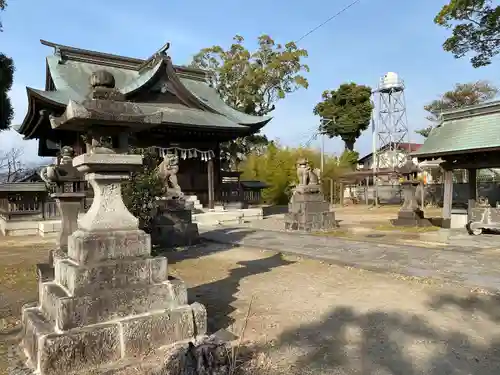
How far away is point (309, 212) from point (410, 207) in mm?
4259

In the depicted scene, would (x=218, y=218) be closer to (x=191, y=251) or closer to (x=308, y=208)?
(x=308, y=208)

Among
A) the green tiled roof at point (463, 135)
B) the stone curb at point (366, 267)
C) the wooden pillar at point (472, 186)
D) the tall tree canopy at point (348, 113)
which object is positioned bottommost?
the stone curb at point (366, 267)

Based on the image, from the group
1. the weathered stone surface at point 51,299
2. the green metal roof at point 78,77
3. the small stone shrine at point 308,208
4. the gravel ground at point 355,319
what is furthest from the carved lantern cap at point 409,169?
the weathered stone surface at point 51,299

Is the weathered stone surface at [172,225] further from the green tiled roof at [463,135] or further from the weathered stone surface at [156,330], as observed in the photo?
the green tiled roof at [463,135]

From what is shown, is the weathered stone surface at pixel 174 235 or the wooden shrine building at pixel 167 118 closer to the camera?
the weathered stone surface at pixel 174 235

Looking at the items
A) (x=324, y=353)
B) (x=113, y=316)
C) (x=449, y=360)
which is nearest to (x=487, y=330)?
(x=449, y=360)

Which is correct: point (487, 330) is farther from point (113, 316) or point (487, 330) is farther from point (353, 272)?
point (113, 316)

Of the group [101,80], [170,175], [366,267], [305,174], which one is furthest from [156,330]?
[305,174]

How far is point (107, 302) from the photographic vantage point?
150 inches

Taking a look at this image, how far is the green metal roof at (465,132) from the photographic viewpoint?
12109mm

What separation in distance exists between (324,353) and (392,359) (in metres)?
0.62

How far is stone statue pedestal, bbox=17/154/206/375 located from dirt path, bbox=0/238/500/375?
25.1 inches

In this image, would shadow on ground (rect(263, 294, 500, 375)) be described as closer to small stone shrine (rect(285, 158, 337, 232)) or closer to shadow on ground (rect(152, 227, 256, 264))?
shadow on ground (rect(152, 227, 256, 264))

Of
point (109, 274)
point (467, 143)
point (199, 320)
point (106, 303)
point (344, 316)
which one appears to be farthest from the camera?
point (467, 143)
